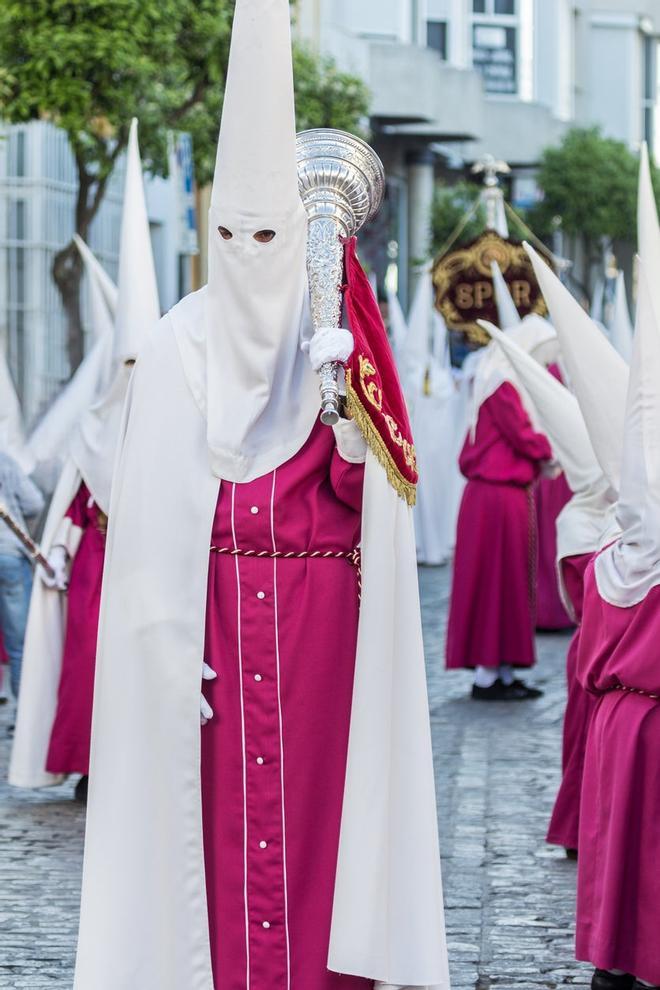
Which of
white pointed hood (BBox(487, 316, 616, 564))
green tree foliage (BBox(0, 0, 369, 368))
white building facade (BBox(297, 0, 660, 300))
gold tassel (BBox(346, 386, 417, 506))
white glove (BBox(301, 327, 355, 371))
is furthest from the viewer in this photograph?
white building facade (BBox(297, 0, 660, 300))

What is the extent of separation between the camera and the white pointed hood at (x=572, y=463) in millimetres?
6953

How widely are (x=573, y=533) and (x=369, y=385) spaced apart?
2439 mm

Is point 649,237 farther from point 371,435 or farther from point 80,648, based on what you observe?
point 80,648

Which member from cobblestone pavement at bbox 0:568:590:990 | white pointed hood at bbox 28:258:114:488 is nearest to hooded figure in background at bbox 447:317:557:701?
cobblestone pavement at bbox 0:568:590:990

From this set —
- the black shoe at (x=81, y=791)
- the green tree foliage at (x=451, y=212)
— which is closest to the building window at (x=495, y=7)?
the green tree foliage at (x=451, y=212)

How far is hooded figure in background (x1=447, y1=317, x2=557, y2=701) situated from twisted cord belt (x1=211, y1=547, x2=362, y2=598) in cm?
613

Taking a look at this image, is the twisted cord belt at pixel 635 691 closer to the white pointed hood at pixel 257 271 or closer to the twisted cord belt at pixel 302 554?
the twisted cord belt at pixel 302 554

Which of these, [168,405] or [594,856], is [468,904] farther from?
[168,405]

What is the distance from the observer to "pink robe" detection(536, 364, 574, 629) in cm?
1376

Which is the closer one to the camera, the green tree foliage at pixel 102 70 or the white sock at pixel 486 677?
the white sock at pixel 486 677

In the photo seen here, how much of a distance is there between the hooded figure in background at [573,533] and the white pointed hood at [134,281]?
1.51 meters

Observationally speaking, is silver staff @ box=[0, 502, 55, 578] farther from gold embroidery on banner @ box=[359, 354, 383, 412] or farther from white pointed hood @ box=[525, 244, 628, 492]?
gold embroidery on banner @ box=[359, 354, 383, 412]

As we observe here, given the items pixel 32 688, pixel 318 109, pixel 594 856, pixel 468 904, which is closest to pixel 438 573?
pixel 318 109

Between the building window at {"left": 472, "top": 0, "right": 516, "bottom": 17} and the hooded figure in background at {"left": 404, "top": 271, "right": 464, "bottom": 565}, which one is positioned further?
the building window at {"left": 472, "top": 0, "right": 516, "bottom": 17}
